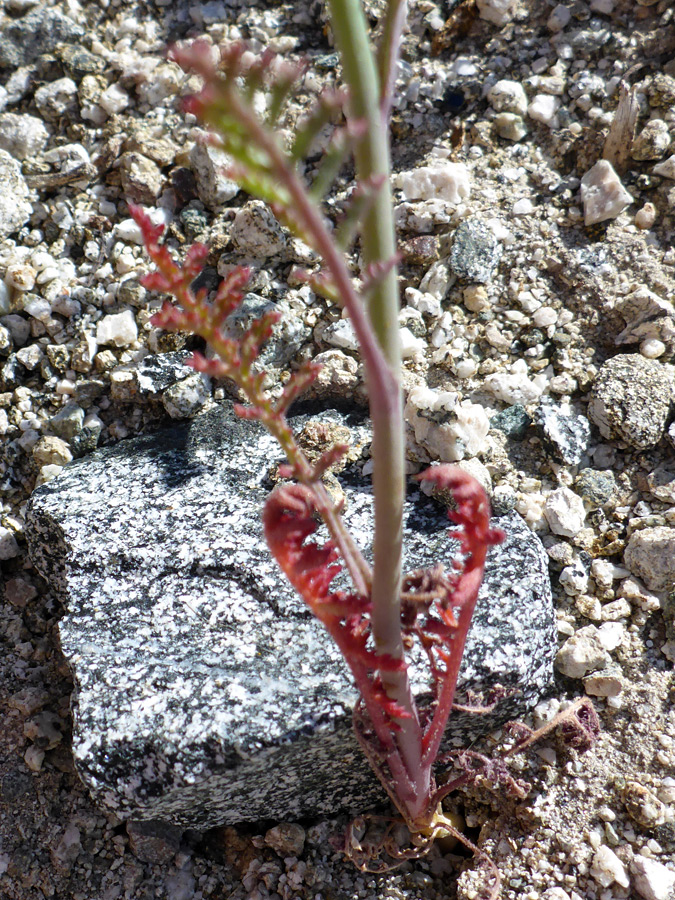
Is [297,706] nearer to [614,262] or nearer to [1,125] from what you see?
[614,262]

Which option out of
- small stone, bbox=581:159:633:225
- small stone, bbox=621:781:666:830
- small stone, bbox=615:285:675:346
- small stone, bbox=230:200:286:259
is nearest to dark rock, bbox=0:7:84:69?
small stone, bbox=230:200:286:259

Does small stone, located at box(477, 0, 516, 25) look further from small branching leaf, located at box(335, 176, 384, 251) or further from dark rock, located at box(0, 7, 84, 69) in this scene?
small branching leaf, located at box(335, 176, 384, 251)

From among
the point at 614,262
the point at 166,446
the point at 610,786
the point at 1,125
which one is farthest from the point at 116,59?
the point at 610,786

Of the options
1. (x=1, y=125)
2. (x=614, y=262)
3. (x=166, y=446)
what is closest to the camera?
(x=166, y=446)

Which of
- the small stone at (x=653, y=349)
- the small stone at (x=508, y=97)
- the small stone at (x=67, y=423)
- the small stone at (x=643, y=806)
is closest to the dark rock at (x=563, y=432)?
the small stone at (x=653, y=349)

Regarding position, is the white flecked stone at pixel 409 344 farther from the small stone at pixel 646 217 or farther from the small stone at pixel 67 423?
the small stone at pixel 67 423
